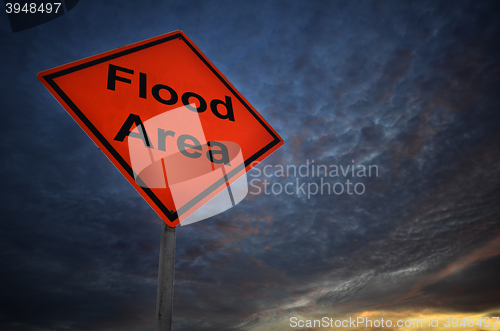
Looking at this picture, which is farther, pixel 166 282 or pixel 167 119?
pixel 167 119

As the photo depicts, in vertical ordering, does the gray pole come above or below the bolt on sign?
below

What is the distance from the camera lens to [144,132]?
6.64 feet

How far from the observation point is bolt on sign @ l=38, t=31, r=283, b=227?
6.12 feet

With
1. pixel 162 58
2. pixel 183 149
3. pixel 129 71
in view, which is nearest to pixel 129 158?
pixel 183 149

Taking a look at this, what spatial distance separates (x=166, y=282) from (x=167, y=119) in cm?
124

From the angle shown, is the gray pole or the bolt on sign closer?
the gray pole

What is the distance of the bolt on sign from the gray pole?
99 mm

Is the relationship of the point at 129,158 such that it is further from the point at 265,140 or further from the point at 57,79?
the point at 265,140

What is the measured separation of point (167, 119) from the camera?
221 cm

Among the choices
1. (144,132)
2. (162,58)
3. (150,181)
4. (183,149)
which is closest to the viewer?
(150,181)

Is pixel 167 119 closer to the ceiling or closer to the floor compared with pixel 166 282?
closer to the ceiling

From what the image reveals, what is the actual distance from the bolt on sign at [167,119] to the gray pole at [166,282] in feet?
0.33

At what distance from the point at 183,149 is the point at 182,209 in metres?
0.53

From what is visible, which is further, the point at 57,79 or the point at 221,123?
the point at 221,123
